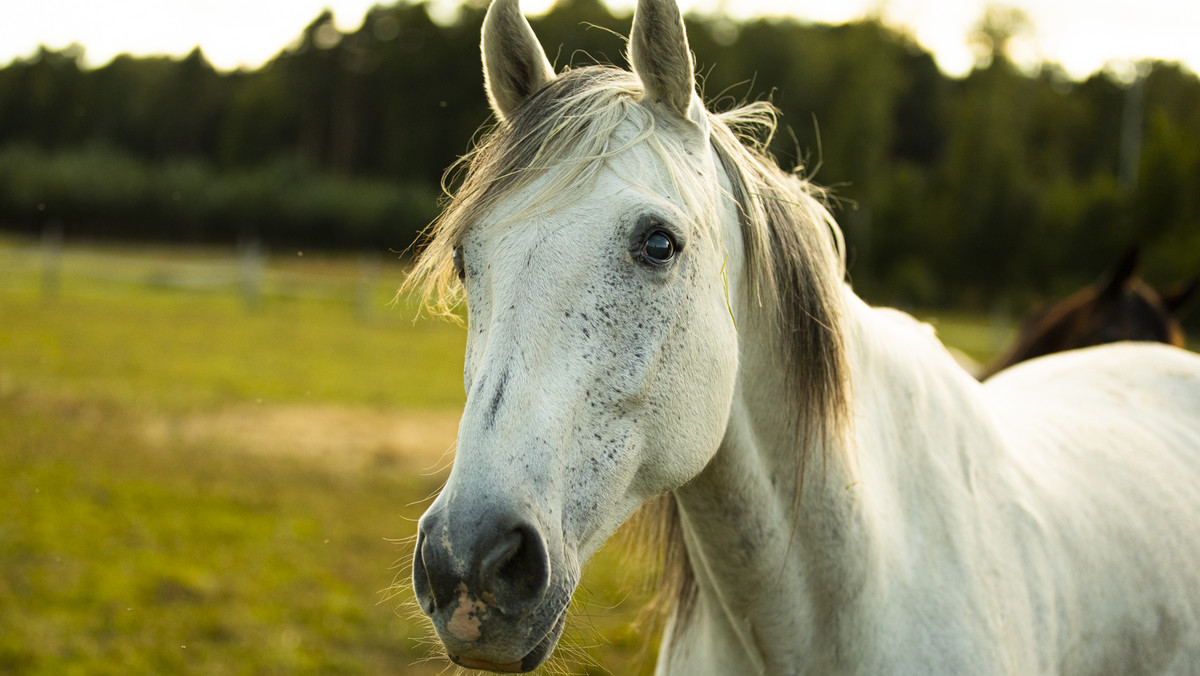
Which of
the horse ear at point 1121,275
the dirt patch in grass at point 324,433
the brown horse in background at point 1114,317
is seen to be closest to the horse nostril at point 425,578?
the brown horse in background at point 1114,317

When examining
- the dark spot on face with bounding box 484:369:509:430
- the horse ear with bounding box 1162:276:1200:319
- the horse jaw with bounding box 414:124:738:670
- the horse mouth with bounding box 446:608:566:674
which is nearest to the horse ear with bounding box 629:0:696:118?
the horse jaw with bounding box 414:124:738:670

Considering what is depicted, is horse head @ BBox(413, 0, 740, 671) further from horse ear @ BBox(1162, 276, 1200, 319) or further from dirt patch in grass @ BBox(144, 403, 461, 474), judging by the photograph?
dirt patch in grass @ BBox(144, 403, 461, 474)

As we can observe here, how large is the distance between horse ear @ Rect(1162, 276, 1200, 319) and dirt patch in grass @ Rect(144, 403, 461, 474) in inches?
219

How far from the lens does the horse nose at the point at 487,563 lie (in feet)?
3.90

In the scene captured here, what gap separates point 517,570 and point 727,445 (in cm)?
58

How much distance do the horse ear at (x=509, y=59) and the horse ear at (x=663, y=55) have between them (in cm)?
22

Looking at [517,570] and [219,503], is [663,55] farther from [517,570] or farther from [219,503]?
[219,503]

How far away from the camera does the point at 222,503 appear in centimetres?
663

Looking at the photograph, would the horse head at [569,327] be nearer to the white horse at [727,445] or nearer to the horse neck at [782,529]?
the white horse at [727,445]

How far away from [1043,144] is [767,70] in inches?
622

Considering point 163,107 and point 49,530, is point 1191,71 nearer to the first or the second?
point 163,107

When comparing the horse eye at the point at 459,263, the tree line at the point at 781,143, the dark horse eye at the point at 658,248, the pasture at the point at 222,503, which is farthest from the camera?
the tree line at the point at 781,143

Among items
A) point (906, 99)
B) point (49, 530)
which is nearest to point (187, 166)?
point (49, 530)

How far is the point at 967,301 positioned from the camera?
1222 inches
